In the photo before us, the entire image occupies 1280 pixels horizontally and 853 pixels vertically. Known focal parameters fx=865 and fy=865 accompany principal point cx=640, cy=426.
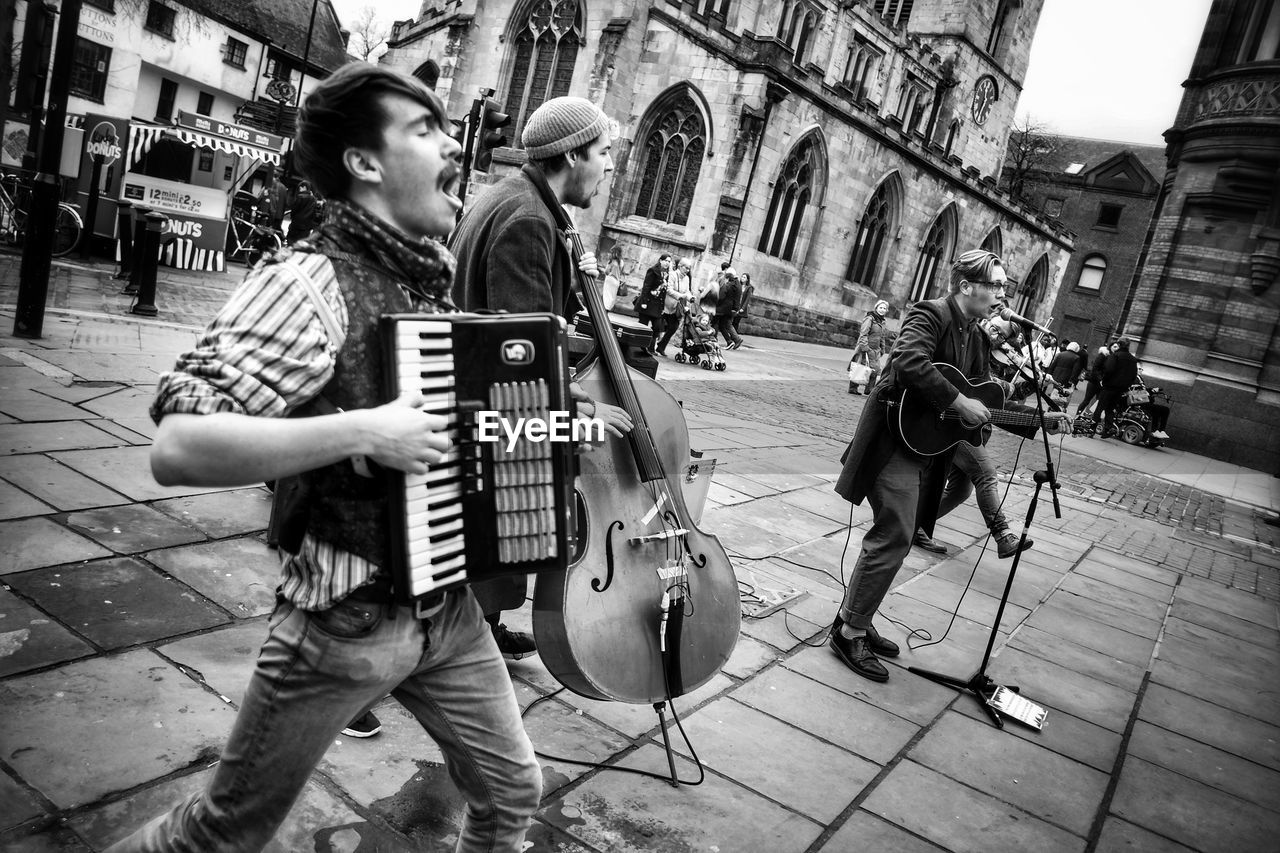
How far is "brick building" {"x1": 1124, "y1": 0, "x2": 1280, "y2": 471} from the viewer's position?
15.9 m

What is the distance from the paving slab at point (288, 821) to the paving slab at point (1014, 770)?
2136 mm

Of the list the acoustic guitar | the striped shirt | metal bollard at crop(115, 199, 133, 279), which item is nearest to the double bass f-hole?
the striped shirt

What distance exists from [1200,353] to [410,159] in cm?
1909

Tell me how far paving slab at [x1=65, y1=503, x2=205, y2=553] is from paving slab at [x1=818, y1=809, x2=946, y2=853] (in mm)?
3052

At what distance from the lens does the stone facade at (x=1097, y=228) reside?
46719mm

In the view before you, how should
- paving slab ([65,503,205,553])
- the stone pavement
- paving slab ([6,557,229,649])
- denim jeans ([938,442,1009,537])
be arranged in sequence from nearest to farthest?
the stone pavement, paving slab ([6,557,229,649]), paving slab ([65,503,205,553]), denim jeans ([938,442,1009,537])

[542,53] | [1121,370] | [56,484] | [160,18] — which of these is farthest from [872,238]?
[56,484]

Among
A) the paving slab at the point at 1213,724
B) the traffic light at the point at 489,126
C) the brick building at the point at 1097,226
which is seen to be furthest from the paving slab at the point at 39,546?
the brick building at the point at 1097,226

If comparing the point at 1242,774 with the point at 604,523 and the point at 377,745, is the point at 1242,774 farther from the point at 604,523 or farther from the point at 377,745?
the point at 377,745

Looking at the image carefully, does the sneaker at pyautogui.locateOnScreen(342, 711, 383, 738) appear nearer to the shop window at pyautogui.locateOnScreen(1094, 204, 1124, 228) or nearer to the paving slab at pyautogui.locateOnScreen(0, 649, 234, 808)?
the paving slab at pyautogui.locateOnScreen(0, 649, 234, 808)

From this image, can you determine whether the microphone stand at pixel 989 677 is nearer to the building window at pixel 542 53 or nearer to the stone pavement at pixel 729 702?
the stone pavement at pixel 729 702

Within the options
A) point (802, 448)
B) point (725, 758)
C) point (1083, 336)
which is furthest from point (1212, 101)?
point (1083, 336)

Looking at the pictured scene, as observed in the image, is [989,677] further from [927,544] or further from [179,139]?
[179,139]

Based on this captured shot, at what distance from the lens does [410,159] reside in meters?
1.50
